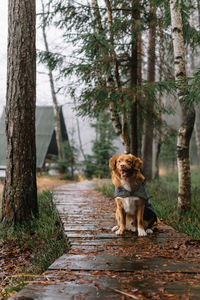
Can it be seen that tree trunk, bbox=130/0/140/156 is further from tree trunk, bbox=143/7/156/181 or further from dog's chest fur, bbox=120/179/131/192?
dog's chest fur, bbox=120/179/131/192

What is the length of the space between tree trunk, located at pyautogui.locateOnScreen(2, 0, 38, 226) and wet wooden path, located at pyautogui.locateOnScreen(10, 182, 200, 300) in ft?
5.57

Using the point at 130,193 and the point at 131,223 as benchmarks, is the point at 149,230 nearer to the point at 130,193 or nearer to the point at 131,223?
the point at 131,223

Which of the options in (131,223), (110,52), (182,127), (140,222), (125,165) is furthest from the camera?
(110,52)

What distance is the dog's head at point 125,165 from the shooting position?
3840 millimetres

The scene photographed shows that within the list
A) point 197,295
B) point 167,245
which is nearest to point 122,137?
point 167,245

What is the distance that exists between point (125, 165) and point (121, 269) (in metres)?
1.48

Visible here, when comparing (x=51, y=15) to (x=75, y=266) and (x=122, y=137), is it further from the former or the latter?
(x=75, y=266)

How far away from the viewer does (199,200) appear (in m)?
7.52

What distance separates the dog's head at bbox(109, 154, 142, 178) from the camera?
3840 millimetres

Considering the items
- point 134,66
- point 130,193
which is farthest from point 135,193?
point 134,66

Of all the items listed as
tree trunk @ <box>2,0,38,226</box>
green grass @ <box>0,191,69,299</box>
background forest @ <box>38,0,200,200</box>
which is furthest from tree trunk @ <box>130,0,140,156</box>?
green grass @ <box>0,191,69,299</box>

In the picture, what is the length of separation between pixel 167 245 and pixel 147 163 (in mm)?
9191

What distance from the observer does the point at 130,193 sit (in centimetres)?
398

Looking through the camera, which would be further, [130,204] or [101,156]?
[101,156]
